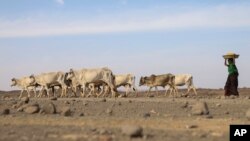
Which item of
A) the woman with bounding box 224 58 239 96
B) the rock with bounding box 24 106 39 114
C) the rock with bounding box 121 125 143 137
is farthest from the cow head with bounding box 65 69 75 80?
the rock with bounding box 121 125 143 137

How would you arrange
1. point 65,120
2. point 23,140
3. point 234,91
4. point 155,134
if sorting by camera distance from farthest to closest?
point 234,91 < point 65,120 < point 155,134 < point 23,140

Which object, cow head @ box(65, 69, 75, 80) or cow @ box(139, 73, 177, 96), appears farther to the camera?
cow @ box(139, 73, 177, 96)

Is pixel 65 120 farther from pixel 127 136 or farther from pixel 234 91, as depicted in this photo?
pixel 234 91

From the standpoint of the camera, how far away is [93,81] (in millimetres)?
31797

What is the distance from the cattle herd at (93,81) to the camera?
31.8m

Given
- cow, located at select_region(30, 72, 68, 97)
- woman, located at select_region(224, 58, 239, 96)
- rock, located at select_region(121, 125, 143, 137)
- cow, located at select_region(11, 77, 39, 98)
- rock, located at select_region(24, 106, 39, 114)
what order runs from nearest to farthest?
1. rock, located at select_region(121, 125, 143, 137)
2. rock, located at select_region(24, 106, 39, 114)
3. woman, located at select_region(224, 58, 239, 96)
4. cow, located at select_region(30, 72, 68, 97)
5. cow, located at select_region(11, 77, 39, 98)

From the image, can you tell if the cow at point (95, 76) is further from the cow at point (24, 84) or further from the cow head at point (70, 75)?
the cow at point (24, 84)

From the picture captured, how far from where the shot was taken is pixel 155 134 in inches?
339

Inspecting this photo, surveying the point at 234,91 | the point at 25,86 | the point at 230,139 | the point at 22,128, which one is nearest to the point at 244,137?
the point at 230,139

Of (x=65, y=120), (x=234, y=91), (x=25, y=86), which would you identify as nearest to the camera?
(x=65, y=120)

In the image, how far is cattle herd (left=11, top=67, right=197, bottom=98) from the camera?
31.8 m

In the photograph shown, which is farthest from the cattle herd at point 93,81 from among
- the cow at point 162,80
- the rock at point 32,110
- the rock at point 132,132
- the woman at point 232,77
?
the rock at point 132,132

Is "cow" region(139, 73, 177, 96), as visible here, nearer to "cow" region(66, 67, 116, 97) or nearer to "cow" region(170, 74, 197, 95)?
"cow" region(170, 74, 197, 95)

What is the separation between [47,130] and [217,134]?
3000 mm
